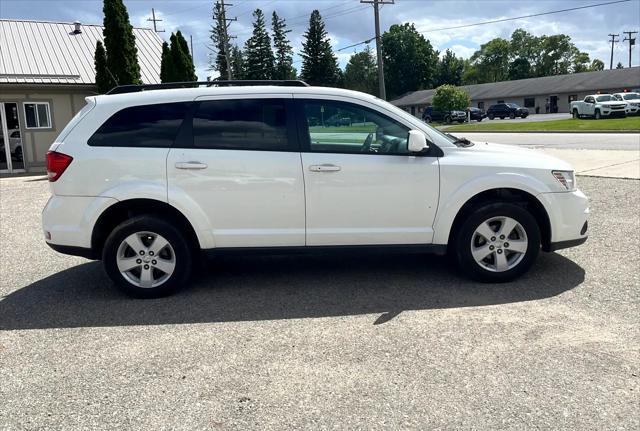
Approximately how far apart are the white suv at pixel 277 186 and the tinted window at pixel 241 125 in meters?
0.01

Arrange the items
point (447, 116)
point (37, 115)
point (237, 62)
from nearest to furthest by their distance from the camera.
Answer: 1. point (37, 115)
2. point (447, 116)
3. point (237, 62)

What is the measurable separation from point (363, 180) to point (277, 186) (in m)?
0.77

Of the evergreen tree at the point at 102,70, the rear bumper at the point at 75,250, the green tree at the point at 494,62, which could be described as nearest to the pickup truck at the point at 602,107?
the evergreen tree at the point at 102,70

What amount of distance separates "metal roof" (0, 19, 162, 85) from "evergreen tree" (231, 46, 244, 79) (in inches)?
3005

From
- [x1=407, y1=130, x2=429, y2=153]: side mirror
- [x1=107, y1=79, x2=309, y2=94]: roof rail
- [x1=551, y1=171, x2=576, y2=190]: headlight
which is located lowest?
[x1=551, y1=171, x2=576, y2=190]: headlight

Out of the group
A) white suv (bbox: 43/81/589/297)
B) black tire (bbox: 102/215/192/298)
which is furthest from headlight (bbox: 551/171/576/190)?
black tire (bbox: 102/215/192/298)

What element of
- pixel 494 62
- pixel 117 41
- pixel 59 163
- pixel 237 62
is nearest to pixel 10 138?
pixel 117 41

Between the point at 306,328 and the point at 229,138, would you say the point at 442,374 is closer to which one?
the point at 306,328

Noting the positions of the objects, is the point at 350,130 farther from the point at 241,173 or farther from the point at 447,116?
the point at 447,116

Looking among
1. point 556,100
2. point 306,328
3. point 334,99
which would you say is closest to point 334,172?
point 334,99

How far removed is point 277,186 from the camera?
191 inches

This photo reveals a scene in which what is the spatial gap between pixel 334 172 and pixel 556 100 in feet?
239

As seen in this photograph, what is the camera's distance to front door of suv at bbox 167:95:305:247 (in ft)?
15.8

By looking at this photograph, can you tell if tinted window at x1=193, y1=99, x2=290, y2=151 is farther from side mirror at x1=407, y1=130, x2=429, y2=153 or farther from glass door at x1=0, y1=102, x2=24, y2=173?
glass door at x1=0, y1=102, x2=24, y2=173
